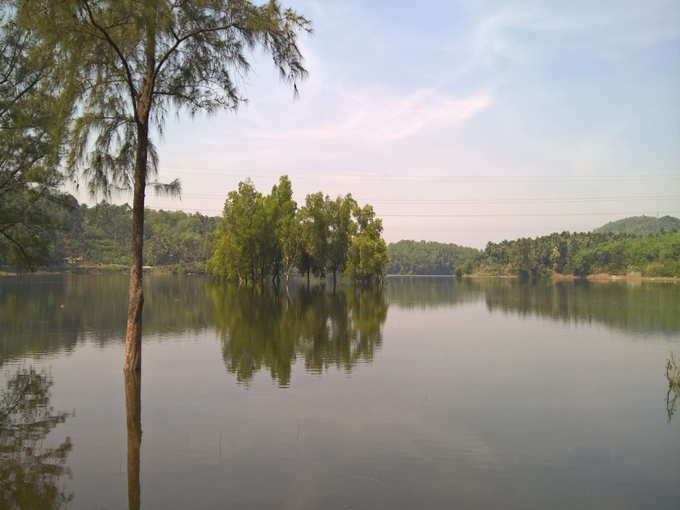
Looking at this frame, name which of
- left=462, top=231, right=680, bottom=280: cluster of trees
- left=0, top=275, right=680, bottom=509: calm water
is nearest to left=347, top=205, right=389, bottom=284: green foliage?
left=0, top=275, right=680, bottom=509: calm water

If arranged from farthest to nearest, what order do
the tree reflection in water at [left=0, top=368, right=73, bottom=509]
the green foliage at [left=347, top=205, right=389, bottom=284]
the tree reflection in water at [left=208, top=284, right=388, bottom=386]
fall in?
1. the green foliage at [left=347, top=205, right=389, bottom=284]
2. the tree reflection in water at [left=208, top=284, right=388, bottom=386]
3. the tree reflection in water at [left=0, top=368, right=73, bottom=509]

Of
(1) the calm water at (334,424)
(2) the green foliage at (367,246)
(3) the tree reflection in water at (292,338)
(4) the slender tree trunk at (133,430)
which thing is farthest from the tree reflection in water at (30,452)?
(2) the green foliage at (367,246)

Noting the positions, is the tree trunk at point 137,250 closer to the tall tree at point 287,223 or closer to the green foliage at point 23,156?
the green foliage at point 23,156

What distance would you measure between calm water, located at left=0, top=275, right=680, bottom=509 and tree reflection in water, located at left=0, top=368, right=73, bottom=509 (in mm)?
40

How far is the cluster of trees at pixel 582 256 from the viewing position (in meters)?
143

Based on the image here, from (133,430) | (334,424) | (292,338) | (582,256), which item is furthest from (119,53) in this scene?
(582,256)

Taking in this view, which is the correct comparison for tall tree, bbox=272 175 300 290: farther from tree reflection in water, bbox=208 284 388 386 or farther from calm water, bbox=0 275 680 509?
calm water, bbox=0 275 680 509

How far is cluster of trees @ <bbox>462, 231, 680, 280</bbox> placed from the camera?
470 feet

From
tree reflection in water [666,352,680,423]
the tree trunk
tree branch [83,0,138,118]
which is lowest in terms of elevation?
tree reflection in water [666,352,680,423]

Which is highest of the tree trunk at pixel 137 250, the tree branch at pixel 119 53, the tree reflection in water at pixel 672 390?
the tree branch at pixel 119 53

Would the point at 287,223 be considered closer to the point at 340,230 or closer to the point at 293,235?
the point at 293,235

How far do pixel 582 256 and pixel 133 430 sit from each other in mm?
173260

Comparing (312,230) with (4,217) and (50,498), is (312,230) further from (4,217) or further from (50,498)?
(50,498)

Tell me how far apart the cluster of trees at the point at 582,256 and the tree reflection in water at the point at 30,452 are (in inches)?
5966
